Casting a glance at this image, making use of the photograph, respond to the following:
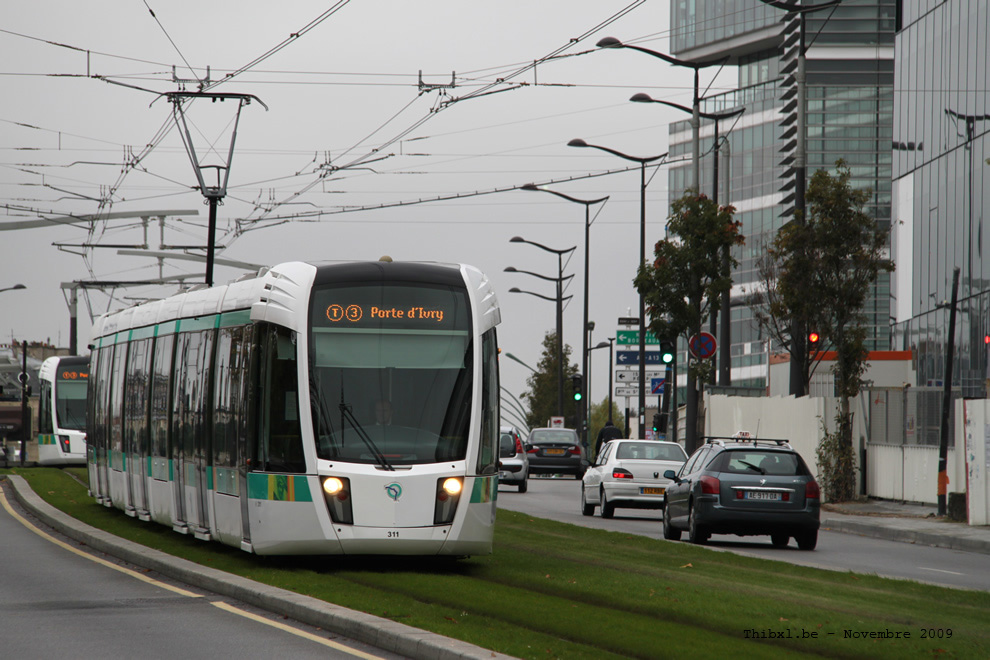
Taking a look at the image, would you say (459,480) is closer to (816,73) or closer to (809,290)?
(809,290)

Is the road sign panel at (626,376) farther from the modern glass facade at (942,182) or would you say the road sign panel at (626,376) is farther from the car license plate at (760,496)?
the car license plate at (760,496)

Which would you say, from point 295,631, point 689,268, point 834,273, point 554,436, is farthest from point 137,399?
point 554,436

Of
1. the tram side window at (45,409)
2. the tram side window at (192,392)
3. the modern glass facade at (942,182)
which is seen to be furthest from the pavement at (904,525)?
the tram side window at (45,409)

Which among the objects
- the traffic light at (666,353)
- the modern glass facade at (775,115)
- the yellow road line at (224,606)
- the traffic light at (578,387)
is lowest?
the yellow road line at (224,606)

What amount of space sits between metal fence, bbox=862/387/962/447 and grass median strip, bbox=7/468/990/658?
1390 centimetres

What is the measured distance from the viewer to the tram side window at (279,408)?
15.1m

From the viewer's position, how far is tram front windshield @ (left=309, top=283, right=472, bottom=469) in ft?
49.4

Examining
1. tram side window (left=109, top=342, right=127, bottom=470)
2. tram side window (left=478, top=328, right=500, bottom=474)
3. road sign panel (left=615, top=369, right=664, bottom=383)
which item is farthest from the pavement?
road sign panel (left=615, top=369, right=664, bottom=383)

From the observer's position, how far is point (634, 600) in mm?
12477

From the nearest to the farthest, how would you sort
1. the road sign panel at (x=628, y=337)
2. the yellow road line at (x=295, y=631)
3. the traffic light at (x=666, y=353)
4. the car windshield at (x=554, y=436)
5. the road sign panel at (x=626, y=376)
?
the yellow road line at (x=295, y=631) < the traffic light at (x=666, y=353) < the car windshield at (x=554, y=436) < the road sign panel at (x=626, y=376) < the road sign panel at (x=628, y=337)

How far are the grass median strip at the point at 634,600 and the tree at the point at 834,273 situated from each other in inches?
550

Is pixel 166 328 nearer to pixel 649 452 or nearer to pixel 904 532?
pixel 649 452

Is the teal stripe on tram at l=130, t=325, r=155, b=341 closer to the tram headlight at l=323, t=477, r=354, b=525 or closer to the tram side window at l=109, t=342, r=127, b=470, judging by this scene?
the tram side window at l=109, t=342, r=127, b=470

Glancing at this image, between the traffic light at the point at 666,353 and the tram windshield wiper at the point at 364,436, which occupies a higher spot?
the traffic light at the point at 666,353
